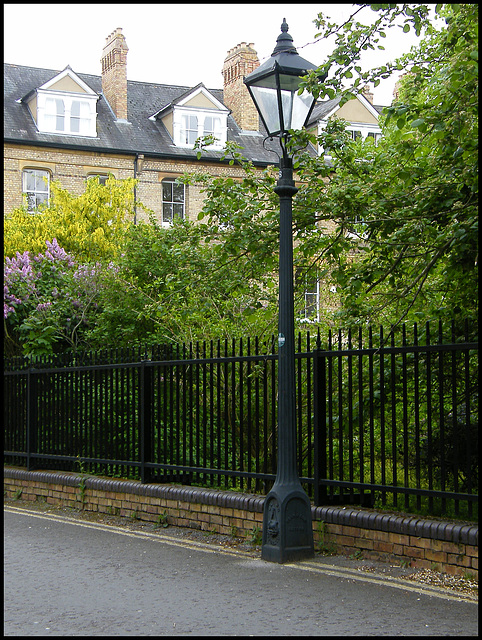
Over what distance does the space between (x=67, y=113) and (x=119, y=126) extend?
2.39m

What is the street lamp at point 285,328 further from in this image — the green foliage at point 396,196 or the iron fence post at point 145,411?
the iron fence post at point 145,411

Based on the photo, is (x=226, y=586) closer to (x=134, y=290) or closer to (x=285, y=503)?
(x=285, y=503)

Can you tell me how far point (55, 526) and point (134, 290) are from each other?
7.25 metres

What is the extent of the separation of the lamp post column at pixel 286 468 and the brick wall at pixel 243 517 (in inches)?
14.4

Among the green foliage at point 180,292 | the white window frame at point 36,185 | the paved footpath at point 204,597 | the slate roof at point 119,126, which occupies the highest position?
the slate roof at point 119,126

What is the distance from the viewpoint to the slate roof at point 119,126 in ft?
105

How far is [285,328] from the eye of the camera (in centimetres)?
774

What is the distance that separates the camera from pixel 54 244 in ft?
65.6

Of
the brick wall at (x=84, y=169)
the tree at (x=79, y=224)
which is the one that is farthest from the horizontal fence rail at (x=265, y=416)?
the brick wall at (x=84, y=169)

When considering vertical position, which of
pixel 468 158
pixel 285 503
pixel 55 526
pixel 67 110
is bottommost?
pixel 55 526

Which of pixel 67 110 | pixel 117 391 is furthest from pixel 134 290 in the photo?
pixel 67 110

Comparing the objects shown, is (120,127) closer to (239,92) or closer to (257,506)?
(239,92)

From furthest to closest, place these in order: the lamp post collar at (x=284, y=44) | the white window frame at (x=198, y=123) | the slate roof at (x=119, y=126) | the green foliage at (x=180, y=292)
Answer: the white window frame at (x=198, y=123) → the slate roof at (x=119, y=126) → the green foliage at (x=180, y=292) → the lamp post collar at (x=284, y=44)

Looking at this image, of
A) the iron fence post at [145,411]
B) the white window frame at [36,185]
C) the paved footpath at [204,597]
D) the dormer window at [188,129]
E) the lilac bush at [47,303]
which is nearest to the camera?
the paved footpath at [204,597]
